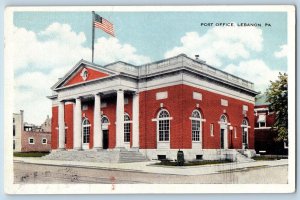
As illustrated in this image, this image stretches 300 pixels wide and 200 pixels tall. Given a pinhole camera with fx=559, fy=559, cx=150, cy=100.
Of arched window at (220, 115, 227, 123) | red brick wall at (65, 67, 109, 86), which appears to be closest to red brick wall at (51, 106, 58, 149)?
red brick wall at (65, 67, 109, 86)

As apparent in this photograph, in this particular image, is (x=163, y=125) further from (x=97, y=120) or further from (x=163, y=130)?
(x=97, y=120)

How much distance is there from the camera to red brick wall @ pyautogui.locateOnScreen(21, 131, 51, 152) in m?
9.88

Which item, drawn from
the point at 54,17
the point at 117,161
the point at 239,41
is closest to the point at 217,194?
the point at 117,161

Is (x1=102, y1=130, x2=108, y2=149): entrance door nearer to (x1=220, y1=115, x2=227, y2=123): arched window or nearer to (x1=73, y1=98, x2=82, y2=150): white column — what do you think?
(x1=73, y1=98, x2=82, y2=150): white column

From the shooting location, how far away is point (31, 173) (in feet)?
32.3

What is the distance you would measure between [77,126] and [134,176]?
1.66 m

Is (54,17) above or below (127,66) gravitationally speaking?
above

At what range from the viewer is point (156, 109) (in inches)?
416

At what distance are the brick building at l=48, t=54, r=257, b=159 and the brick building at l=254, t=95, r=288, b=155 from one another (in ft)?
0.47

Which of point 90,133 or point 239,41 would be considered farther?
point 90,133

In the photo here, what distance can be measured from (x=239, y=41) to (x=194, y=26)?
853 millimetres

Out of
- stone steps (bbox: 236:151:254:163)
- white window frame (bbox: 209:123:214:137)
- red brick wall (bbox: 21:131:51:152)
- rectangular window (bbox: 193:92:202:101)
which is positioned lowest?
stone steps (bbox: 236:151:254:163)

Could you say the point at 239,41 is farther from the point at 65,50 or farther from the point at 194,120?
the point at 65,50

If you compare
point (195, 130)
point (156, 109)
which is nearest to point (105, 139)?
point (156, 109)
